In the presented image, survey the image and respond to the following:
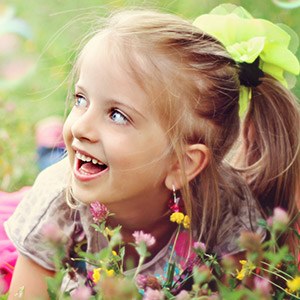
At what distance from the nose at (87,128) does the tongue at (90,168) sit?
2.3 inches

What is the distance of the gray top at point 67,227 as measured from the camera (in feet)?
5.67

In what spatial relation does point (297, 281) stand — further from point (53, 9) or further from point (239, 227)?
point (53, 9)

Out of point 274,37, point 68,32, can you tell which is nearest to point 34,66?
point 68,32

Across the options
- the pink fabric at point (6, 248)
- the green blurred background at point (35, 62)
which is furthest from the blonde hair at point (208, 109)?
the green blurred background at point (35, 62)

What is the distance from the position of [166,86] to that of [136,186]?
0.60ft

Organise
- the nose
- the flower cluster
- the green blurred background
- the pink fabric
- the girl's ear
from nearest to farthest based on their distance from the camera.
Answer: the flower cluster
the nose
the girl's ear
the pink fabric
the green blurred background

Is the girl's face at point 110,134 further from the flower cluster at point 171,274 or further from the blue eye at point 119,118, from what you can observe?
the flower cluster at point 171,274

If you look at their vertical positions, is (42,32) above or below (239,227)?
below

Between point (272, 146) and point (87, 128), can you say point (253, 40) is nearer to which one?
point (272, 146)

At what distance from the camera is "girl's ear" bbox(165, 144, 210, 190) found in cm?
162

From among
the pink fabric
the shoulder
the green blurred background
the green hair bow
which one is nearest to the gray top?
the shoulder

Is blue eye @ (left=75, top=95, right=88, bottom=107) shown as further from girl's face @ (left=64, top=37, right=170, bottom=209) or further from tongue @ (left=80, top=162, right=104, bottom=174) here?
tongue @ (left=80, top=162, right=104, bottom=174)

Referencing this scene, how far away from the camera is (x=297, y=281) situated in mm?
1208

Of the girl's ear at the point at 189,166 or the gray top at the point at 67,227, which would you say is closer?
the girl's ear at the point at 189,166
